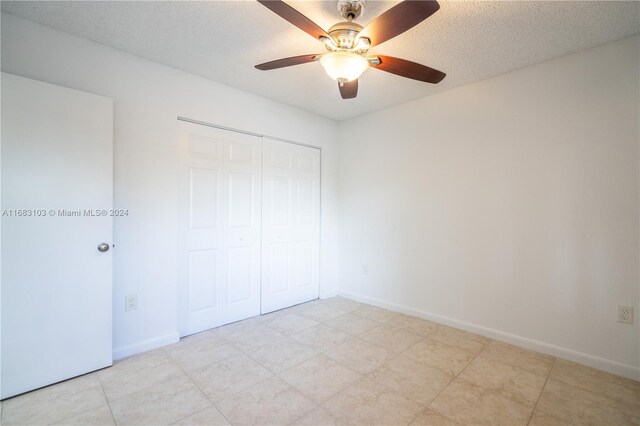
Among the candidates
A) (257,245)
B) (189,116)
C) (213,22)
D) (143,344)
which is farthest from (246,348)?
(213,22)

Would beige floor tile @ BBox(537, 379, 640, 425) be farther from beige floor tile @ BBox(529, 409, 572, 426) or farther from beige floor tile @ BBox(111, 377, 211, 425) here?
beige floor tile @ BBox(111, 377, 211, 425)

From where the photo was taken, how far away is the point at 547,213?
253cm

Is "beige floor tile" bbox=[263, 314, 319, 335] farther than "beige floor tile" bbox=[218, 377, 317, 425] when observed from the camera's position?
Yes

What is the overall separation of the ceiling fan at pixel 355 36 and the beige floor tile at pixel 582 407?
2.26 meters

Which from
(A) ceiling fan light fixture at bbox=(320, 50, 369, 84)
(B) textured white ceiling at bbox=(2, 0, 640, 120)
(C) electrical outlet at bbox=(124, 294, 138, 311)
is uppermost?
(B) textured white ceiling at bbox=(2, 0, 640, 120)

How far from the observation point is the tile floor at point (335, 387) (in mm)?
1729

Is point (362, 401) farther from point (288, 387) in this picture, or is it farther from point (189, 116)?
point (189, 116)

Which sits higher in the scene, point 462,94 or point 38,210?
point 462,94

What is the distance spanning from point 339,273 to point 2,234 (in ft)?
11.2

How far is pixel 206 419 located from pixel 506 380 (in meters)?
2.05

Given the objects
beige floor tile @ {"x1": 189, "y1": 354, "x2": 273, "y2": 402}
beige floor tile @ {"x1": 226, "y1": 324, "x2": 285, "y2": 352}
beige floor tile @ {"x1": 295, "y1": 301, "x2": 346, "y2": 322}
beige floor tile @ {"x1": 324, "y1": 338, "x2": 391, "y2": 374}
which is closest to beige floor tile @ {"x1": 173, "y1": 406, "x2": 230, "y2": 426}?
beige floor tile @ {"x1": 189, "y1": 354, "x2": 273, "y2": 402}

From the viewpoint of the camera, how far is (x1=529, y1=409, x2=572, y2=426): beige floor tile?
5.52 ft

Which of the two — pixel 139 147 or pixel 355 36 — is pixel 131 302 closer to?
pixel 139 147

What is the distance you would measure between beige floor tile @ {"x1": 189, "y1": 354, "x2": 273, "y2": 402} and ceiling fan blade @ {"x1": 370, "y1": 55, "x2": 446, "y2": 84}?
2318 mm
